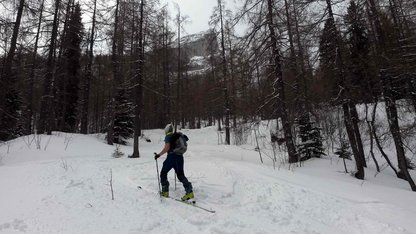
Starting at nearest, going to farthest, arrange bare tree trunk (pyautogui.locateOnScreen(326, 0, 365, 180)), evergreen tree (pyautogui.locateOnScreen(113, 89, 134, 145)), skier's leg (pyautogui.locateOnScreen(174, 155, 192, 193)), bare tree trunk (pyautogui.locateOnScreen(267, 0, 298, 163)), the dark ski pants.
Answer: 1. skier's leg (pyautogui.locateOnScreen(174, 155, 192, 193))
2. the dark ski pants
3. bare tree trunk (pyautogui.locateOnScreen(326, 0, 365, 180))
4. bare tree trunk (pyautogui.locateOnScreen(267, 0, 298, 163))
5. evergreen tree (pyautogui.locateOnScreen(113, 89, 134, 145))

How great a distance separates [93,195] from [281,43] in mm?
9368

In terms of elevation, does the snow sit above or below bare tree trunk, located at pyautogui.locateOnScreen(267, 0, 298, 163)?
below

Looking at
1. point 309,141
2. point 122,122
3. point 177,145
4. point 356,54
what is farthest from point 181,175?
point 122,122

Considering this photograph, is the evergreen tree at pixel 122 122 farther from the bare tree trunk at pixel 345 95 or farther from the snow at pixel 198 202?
the bare tree trunk at pixel 345 95

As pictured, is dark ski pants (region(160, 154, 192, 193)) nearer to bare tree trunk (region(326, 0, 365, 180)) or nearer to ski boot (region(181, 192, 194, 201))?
ski boot (region(181, 192, 194, 201))

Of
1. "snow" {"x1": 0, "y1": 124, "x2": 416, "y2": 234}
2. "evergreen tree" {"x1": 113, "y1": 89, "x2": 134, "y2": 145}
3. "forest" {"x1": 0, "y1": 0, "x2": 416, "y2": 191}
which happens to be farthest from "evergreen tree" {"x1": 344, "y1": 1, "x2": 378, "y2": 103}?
"evergreen tree" {"x1": 113, "y1": 89, "x2": 134, "y2": 145}

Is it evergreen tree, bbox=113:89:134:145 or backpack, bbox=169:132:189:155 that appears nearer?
backpack, bbox=169:132:189:155

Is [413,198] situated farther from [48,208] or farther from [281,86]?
[48,208]

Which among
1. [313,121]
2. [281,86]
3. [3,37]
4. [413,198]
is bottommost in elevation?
[413,198]

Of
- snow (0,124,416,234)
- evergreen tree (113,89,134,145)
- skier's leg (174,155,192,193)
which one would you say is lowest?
snow (0,124,416,234)

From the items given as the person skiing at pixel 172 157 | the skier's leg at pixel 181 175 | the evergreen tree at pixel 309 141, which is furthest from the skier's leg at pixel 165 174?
the evergreen tree at pixel 309 141

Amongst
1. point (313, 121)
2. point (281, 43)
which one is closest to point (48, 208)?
point (281, 43)

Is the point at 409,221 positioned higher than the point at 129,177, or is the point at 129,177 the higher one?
the point at 129,177

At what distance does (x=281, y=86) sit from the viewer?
11438 mm
